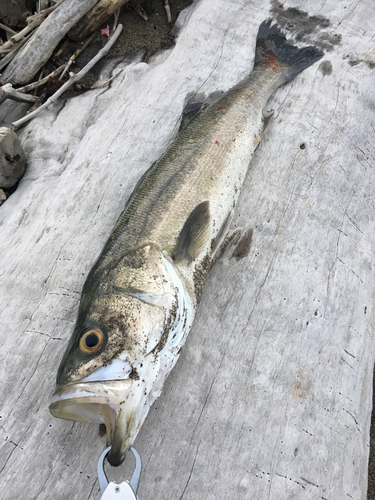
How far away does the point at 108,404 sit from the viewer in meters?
1.88

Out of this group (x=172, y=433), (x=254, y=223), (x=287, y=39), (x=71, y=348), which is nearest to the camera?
(x=71, y=348)

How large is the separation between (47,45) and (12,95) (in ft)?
2.93

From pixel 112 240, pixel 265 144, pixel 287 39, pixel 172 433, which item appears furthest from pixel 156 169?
pixel 287 39

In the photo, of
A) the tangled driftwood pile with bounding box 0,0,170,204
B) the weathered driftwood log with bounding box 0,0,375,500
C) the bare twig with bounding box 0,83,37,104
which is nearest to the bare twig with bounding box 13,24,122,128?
the tangled driftwood pile with bounding box 0,0,170,204

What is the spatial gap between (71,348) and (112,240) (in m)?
0.83

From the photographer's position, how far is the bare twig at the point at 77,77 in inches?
162

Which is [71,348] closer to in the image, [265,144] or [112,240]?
[112,240]

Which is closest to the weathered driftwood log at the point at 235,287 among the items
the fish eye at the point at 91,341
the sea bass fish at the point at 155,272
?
the sea bass fish at the point at 155,272

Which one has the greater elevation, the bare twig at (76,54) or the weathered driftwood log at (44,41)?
the weathered driftwood log at (44,41)

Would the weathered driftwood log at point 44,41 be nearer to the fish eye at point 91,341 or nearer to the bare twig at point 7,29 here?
the bare twig at point 7,29

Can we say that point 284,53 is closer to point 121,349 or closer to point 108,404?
point 121,349

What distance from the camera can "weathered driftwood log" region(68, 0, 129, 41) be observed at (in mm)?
4562

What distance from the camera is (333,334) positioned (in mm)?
2691

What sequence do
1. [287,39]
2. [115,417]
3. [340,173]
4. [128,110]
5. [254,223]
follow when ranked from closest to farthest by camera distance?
[115,417], [254,223], [340,173], [128,110], [287,39]
